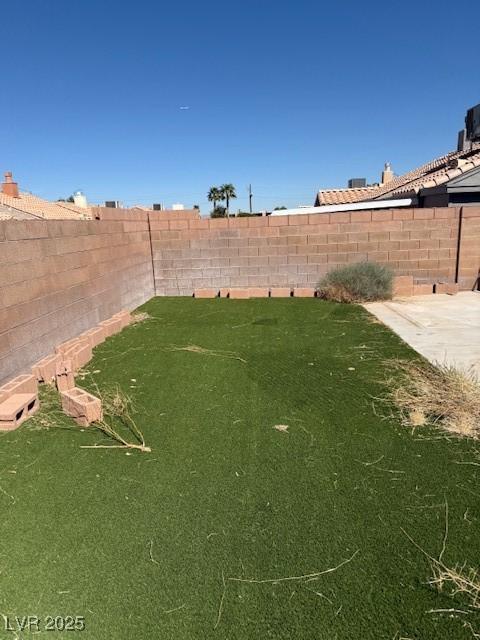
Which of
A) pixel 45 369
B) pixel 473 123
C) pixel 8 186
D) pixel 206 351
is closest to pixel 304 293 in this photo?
pixel 206 351

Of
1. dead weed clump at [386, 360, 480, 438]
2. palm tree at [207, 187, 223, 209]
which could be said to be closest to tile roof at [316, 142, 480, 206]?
dead weed clump at [386, 360, 480, 438]

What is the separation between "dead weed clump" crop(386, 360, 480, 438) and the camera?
11.2ft

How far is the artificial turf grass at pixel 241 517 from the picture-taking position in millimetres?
1892

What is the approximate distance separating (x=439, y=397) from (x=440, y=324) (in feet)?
Answer: 10.2

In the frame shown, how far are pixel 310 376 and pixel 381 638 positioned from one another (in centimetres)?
291

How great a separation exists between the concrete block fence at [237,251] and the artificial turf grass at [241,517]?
2.92 metres

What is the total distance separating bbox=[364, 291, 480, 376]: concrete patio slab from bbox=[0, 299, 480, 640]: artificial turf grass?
4.26 ft

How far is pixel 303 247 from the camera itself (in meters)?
9.60

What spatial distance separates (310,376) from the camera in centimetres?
455

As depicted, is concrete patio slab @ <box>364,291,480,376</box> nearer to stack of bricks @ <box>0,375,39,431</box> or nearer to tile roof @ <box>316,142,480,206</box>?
tile roof @ <box>316,142,480,206</box>

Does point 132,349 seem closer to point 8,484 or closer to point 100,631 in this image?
point 8,484

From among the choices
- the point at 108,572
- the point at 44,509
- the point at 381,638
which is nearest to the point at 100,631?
the point at 108,572


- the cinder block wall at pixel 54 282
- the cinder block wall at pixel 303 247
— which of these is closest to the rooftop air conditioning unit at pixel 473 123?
the cinder block wall at pixel 303 247

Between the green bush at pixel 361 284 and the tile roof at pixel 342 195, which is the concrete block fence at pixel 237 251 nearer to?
the green bush at pixel 361 284
